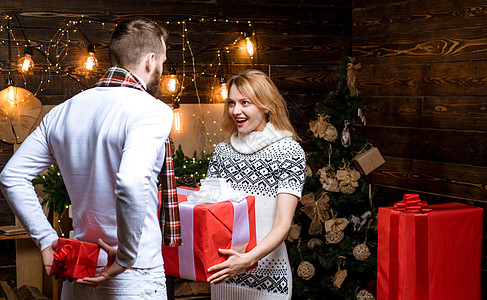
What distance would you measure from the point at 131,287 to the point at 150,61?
22.8 inches

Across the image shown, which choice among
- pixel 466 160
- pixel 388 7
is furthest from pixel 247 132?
pixel 388 7

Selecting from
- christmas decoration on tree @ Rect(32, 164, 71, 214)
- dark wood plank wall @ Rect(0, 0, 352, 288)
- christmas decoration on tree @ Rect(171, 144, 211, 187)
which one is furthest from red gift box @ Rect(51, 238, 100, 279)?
dark wood plank wall @ Rect(0, 0, 352, 288)

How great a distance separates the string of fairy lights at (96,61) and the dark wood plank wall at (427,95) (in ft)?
3.14

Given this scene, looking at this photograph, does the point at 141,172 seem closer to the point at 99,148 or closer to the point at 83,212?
the point at 99,148

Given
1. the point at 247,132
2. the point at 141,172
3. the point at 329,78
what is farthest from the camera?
the point at 329,78

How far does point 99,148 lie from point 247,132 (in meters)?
0.81

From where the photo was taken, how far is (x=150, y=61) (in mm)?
1479

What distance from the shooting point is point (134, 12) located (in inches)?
155

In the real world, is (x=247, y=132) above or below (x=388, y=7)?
below

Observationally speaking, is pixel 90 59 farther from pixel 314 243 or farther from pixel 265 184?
pixel 265 184

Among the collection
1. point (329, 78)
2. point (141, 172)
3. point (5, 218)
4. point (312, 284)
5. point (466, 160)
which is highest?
point (329, 78)

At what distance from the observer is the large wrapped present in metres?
2.54

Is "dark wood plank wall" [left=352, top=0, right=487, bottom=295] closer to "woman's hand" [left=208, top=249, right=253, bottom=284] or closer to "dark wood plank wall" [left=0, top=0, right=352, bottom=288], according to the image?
"dark wood plank wall" [left=0, top=0, right=352, bottom=288]

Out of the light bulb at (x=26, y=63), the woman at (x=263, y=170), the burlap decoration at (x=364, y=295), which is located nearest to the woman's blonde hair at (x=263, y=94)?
the woman at (x=263, y=170)
